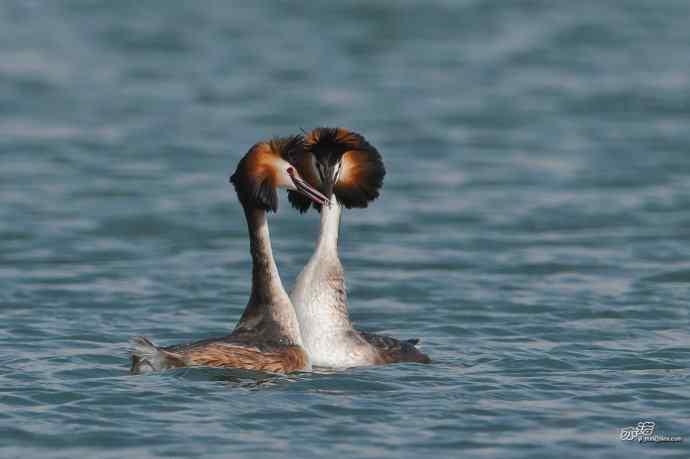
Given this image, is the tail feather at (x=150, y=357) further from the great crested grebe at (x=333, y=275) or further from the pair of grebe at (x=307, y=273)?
the great crested grebe at (x=333, y=275)

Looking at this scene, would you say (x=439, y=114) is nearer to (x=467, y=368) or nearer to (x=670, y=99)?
(x=670, y=99)

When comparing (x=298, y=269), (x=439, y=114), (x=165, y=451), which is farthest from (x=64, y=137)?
(x=165, y=451)

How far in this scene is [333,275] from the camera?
1316 cm

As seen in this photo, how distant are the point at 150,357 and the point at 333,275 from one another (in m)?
1.88

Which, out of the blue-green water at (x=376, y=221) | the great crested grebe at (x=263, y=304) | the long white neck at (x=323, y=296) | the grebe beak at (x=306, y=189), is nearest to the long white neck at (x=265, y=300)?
the great crested grebe at (x=263, y=304)

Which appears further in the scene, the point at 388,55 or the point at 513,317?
the point at 388,55

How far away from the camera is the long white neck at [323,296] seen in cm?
1303

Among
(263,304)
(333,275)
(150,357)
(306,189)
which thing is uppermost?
(306,189)

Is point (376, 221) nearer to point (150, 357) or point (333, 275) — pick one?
point (333, 275)

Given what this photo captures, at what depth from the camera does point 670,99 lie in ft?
94.9

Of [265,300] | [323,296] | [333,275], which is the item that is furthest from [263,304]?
[333,275]

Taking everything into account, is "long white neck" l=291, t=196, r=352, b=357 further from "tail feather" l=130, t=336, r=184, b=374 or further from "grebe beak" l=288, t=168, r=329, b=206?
"tail feather" l=130, t=336, r=184, b=374

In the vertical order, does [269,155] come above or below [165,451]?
above

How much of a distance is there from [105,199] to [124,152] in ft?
10.5
